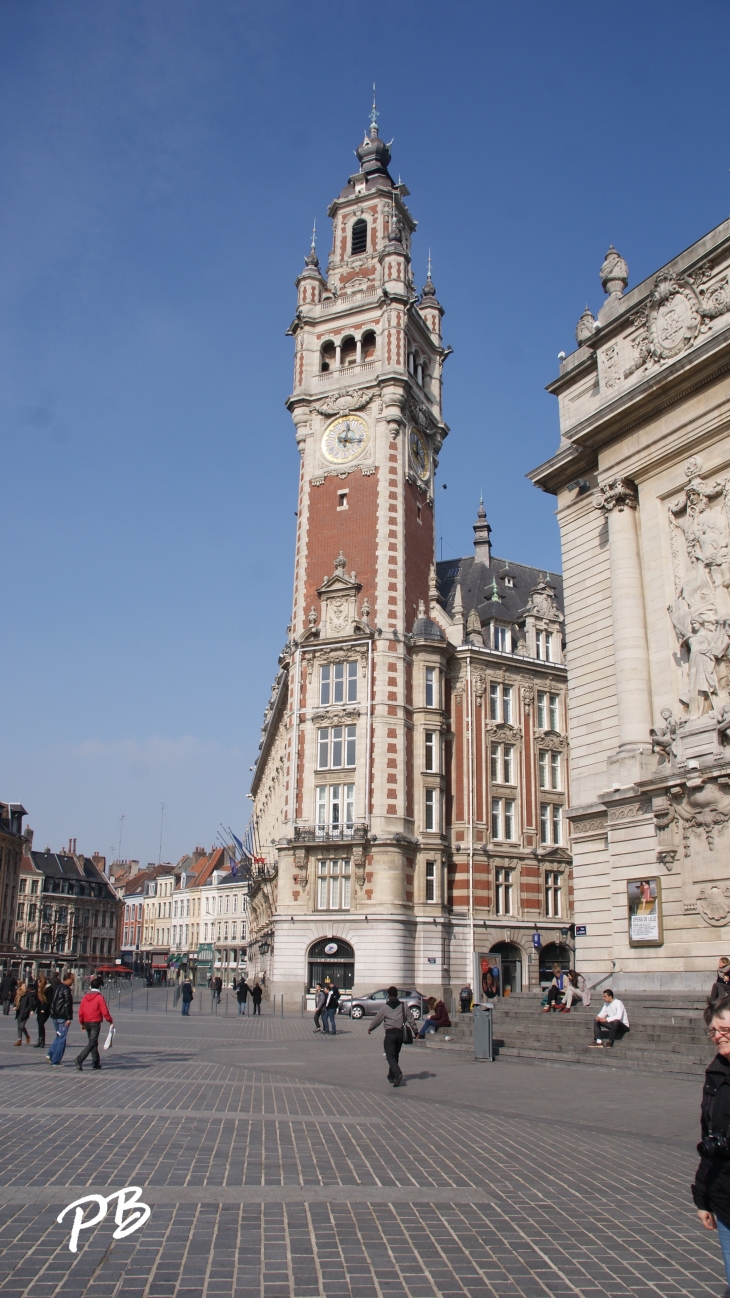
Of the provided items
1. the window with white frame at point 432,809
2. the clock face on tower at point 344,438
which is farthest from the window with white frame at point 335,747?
the clock face on tower at point 344,438

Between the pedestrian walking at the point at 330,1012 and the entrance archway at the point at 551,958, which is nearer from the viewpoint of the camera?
the pedestrian walking at the point at 330,1012

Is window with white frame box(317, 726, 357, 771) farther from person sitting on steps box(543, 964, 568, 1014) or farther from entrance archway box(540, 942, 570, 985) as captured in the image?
person sitting on steps box(543, 964, 568, 1014)

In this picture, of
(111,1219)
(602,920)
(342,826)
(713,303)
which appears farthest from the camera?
(342,826)

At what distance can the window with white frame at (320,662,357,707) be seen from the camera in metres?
50.9

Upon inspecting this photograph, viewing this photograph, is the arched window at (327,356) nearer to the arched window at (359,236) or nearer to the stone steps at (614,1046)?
the arched window at (359,236)

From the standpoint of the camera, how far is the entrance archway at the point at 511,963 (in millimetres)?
52219

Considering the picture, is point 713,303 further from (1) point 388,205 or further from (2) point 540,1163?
(1) point 388,205

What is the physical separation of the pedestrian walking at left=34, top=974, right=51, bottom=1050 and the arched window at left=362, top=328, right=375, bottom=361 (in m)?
41.5

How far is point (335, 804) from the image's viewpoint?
50094 millimetres

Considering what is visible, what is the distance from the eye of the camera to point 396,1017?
17797 millimetres

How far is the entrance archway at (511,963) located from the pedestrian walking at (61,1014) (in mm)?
34796

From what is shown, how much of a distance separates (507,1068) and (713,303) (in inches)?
755

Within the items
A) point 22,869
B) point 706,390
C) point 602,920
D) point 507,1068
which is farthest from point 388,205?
point 22,869

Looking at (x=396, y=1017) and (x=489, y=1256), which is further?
(x=396, y=1017)
